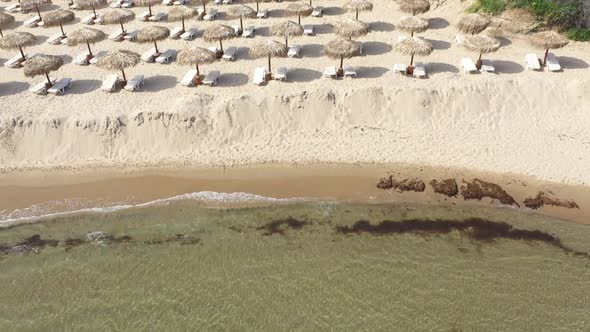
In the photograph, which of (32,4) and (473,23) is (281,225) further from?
(32,4)

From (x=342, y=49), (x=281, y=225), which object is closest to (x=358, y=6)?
(x=342, y=49)

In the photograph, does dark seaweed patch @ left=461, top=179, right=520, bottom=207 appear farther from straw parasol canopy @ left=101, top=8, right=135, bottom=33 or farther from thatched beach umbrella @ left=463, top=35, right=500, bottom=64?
straw parasol canopy @ left=101, top=8, right=135, bottom=33

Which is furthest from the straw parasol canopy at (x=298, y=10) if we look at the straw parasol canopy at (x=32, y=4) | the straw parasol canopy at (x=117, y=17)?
the straw parasol canopy at (x=32, y=4)

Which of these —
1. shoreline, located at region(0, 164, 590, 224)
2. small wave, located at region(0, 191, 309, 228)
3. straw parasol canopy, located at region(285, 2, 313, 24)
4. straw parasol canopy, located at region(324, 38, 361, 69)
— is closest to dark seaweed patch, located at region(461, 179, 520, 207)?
shoreline, located at region(0, 164, 590, 224)

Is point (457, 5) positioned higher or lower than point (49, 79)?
higher

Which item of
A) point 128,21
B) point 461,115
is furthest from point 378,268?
point 128,21

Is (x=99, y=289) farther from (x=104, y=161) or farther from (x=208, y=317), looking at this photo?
(x=104, y=161)
